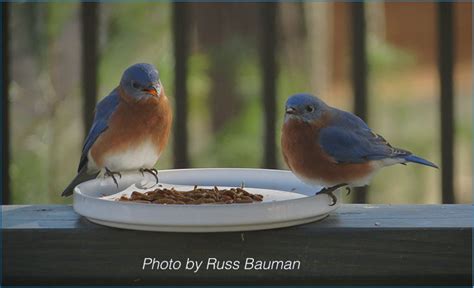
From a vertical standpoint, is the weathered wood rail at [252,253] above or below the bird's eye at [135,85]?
below

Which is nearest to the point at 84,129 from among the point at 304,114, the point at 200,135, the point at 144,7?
the point at 304,114

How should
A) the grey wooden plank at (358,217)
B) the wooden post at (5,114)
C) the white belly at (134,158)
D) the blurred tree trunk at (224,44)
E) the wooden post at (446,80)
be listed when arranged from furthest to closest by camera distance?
the blurred tree trunk at (224,44), the wooden post at (446,80), the wooden post at (5,114), the white belly at (134,158), the grey wooden plank at (358,217)

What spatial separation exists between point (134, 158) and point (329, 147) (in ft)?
2.47

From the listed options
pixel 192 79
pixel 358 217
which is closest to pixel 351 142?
pixel 358 217

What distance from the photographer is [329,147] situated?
8.77ft

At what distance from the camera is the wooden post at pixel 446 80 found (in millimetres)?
3555

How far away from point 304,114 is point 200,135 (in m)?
3.21

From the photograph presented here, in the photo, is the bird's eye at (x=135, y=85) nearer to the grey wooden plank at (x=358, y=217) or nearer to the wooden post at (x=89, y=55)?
the wooden post at (x=89, y=55)

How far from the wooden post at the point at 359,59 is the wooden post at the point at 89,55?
1.13 metres

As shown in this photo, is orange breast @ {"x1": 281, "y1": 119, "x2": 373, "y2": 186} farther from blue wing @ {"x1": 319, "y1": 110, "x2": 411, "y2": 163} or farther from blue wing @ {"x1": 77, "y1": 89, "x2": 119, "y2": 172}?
blue wing @ {"x1": 77, "y1": 89, "x2": 119, "y2": 172}

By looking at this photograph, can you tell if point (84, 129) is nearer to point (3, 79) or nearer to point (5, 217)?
point (3, 79)

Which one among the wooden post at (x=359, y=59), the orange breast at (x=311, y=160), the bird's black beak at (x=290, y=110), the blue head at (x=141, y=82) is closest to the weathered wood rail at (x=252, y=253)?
the orange breast at (x=311, y=160)

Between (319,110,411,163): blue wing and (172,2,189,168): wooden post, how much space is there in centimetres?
92

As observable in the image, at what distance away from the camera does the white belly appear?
292 cm
